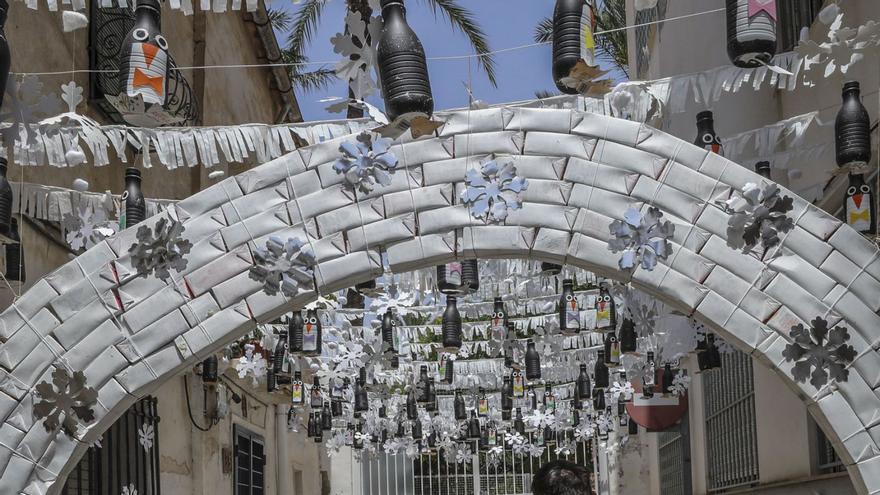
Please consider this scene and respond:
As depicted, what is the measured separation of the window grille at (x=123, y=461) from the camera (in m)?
8.23

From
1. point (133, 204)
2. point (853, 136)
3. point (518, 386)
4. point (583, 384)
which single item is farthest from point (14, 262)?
point (518, 386)

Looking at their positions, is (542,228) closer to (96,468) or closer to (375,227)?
(375,227)

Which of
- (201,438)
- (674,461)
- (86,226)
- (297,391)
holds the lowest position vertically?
(674,461)

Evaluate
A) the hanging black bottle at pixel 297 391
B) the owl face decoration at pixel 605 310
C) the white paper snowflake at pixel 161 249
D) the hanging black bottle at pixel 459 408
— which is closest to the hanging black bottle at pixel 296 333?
the owl face decoration at pixel 605 310

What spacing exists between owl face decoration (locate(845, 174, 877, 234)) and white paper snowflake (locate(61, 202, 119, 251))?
373cm

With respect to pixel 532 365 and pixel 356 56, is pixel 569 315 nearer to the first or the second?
pixel 532 365

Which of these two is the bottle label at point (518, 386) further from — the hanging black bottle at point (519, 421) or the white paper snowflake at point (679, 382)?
the hanging black bottle at point (519, 421)

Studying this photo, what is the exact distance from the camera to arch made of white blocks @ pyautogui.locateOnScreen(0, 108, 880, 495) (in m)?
4.50

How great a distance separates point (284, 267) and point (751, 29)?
7.06ft

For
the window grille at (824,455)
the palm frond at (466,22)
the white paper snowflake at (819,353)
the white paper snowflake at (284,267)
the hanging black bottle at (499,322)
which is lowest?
the window grille at (824,455)

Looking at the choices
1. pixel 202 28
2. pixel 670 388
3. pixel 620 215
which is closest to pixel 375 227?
pixel 620 215

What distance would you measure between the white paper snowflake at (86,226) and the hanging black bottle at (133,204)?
0.14 metres

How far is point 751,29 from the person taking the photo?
4.45m

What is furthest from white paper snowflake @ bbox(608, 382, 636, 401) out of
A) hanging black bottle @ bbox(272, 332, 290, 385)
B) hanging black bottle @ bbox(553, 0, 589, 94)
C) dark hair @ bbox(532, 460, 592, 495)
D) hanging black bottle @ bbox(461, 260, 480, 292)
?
dark hair @ bbox(532, 460, 592, 495)
